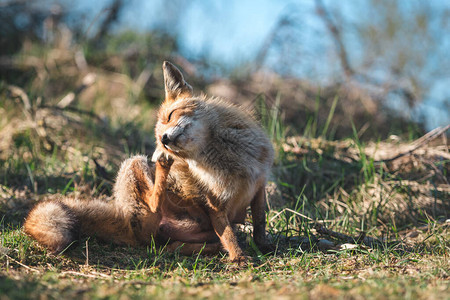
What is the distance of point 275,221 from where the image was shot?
14.0 feet

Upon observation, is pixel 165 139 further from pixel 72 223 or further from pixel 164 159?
pixel 72 223

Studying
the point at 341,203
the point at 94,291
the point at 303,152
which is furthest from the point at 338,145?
the point at 94,291

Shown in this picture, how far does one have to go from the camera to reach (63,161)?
19.2ft

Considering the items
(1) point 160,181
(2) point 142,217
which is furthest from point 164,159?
(2) point 142,217

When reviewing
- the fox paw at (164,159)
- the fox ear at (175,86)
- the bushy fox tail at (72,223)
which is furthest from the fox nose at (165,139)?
the bushy fox tail at (72,223)

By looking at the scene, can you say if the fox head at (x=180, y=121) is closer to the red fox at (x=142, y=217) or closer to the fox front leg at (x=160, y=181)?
the fox front leg at (x=160, y=181)

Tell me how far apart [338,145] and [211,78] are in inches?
158

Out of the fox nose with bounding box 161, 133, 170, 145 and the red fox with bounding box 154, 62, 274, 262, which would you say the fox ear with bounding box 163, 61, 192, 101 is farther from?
the fox nose with bounding box 161, 133, 170, 145

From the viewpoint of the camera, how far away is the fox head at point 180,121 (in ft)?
10.3

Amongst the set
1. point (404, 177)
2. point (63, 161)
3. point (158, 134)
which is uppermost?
point (158, 134)

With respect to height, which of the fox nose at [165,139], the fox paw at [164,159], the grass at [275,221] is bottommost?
the grass at [275,221]

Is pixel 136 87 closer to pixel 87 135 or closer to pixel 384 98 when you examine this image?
pixel 87 135

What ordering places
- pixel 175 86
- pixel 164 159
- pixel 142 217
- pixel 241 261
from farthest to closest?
pixel 175 86 < pixel 142 217 < pixel 164 159 < pixel 241 261

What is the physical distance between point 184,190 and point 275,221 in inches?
48.3
